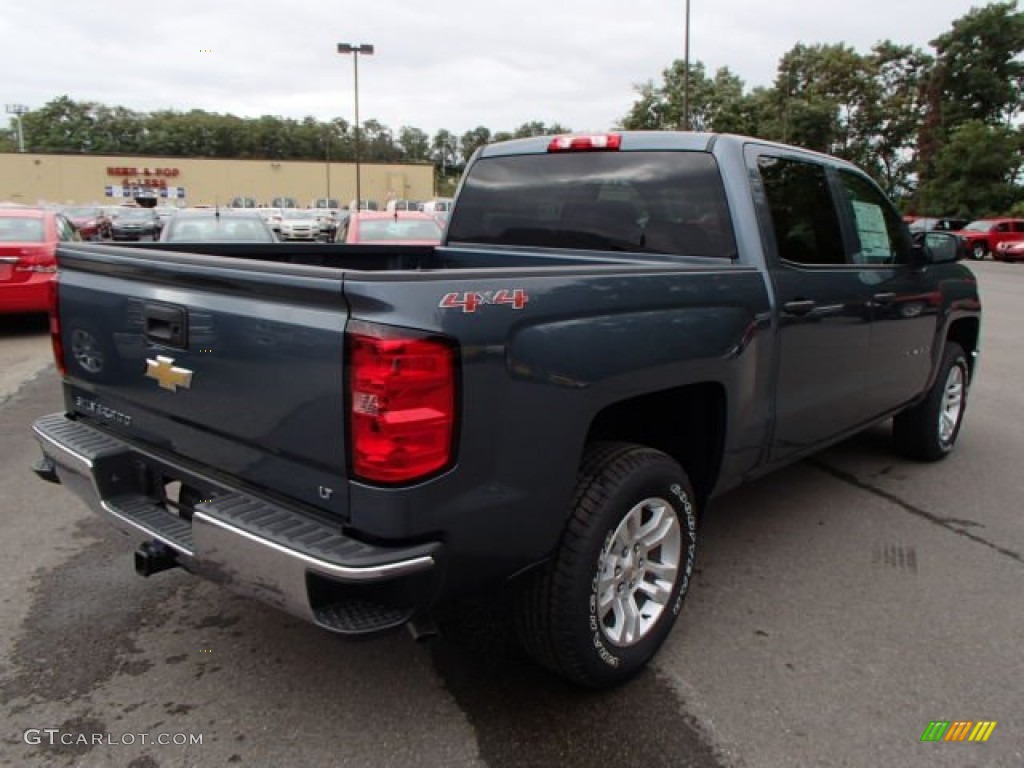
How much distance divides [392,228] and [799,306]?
30.2 feet

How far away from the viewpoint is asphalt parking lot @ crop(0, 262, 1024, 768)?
8.02 ft

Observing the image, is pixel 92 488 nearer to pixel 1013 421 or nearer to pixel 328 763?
pixel 328 763

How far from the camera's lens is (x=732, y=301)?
10.0ft

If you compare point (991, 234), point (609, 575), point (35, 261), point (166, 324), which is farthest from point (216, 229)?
point (991, 234)

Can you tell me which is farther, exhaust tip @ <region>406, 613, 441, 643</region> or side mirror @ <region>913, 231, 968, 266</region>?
side mirror @ <region>913, 231, 968, 266</region>

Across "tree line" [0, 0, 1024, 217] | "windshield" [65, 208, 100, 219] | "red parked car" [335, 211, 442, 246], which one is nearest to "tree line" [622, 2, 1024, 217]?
"tree line" [0, 0, 1024, 217]

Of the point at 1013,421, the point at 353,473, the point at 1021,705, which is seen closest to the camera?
the point at 353,473

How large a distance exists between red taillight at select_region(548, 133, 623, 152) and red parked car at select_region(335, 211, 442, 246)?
25.6 feet

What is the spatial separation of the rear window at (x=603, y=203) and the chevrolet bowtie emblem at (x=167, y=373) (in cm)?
195

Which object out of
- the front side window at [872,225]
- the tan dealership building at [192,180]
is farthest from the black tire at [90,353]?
the tan dealership building at [192,180]

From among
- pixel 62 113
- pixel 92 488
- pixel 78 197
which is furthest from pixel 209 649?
pixel 62 113

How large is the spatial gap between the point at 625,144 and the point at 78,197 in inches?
2728

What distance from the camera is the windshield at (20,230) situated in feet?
31.5

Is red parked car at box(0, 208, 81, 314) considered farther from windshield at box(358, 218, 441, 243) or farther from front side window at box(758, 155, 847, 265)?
front side window at box(758, 155, 847, 265)
